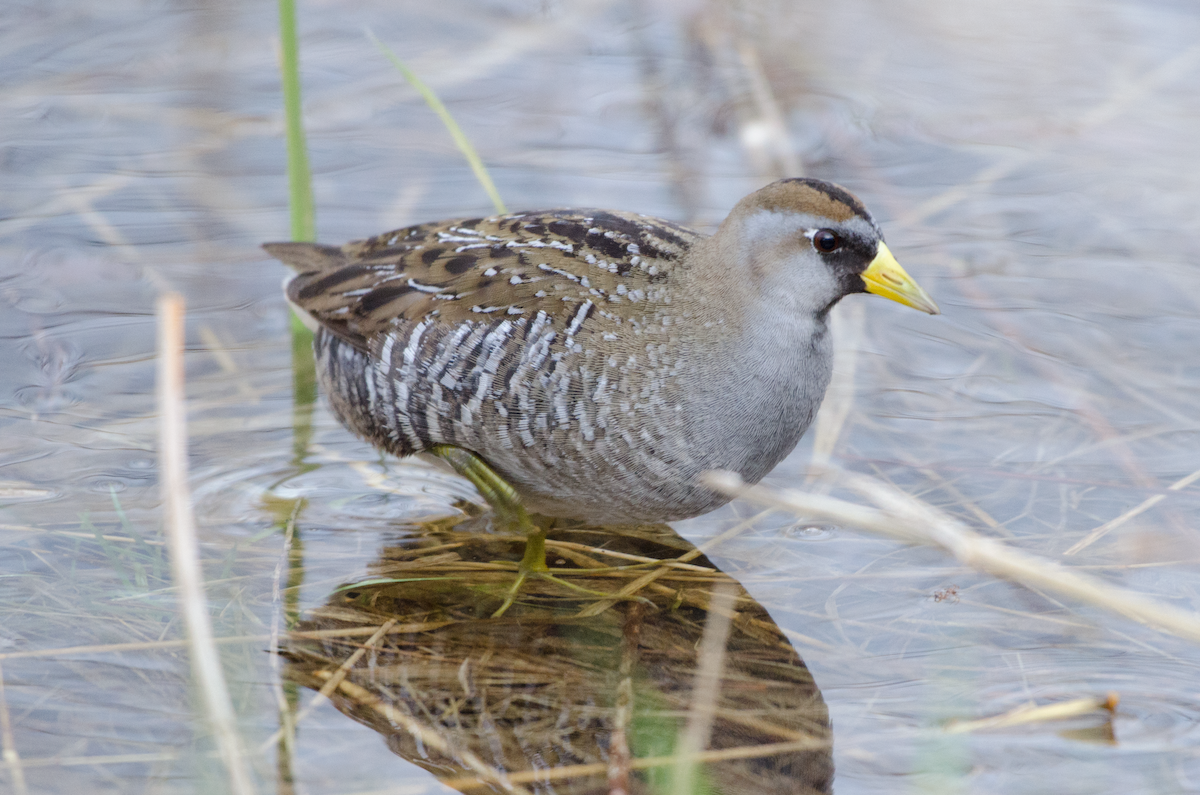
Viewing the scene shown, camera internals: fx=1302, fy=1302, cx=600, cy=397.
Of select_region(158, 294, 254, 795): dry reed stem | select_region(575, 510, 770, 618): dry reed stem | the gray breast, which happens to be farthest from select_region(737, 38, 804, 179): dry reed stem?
select_region(158, 294, 254, 795): dry reed stem

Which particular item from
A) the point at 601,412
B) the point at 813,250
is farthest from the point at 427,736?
the point at 813,250

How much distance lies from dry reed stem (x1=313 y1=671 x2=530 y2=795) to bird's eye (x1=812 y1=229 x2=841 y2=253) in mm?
1338

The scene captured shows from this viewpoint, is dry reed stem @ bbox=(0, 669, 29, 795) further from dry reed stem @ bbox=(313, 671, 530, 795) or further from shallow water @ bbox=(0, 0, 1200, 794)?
dry reed stem @ bbox=(313, 671, 530, 795)

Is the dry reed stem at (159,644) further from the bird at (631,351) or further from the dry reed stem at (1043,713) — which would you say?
the dry reed stem at (1043,713)

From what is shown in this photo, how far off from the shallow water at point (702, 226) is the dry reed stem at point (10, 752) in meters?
A: 0.02

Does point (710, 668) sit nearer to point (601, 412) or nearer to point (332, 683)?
point (601, 412)

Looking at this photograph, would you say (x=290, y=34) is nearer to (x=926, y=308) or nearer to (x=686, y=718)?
(x=926, y=308)

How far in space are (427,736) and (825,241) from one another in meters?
1.50

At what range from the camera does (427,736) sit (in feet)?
9.46

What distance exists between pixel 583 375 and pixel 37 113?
367cm

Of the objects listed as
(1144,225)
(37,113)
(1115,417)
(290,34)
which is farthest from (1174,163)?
(37,113)

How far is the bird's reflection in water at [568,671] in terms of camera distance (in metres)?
2.82

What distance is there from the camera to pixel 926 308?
10.7 ft

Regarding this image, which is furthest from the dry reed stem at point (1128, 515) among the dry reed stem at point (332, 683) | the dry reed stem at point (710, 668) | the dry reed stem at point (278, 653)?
the dry reed stem at point (278, 653)
